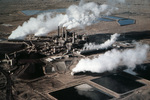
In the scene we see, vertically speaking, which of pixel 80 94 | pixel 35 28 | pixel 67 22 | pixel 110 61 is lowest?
pixel 80 94

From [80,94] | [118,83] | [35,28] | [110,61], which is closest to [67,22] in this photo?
[35,28]

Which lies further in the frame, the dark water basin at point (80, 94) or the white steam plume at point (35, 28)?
the white steam plume at point (35, 28)

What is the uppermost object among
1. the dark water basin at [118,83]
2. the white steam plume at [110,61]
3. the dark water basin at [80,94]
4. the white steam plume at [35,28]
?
the white steam plume at [35,28]

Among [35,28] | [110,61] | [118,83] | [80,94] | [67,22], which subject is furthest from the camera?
[35,28]

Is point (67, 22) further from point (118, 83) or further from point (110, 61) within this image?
point (118, 83)

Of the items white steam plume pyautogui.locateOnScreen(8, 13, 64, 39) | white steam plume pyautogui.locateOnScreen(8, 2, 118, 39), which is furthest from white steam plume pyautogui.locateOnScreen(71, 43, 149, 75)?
white steam plume pyautogui.locateOnScreen(8, 13, 64, 39)

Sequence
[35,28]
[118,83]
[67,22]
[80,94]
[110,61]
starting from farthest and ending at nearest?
[35,28] < [67,22] < [110,61] < [118,83] < [80,94]

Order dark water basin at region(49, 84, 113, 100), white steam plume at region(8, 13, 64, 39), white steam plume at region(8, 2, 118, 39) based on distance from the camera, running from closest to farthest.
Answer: dark water basin at region(49, 84, 113, 100) < white steam plume at region(8, 2, 118, 39) < white steam plume at region(8, 13, 64, 39)

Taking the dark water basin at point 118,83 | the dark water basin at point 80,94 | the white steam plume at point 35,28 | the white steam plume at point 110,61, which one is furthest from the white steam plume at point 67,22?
the dark water basin at point 80,94

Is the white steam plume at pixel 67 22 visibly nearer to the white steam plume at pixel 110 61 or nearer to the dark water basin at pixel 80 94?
the white steam plume at pixel 110 61

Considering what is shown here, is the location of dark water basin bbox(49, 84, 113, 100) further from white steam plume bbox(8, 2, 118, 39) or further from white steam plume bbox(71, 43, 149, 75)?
white steam plume bbox(8, 2, 118, 39)
